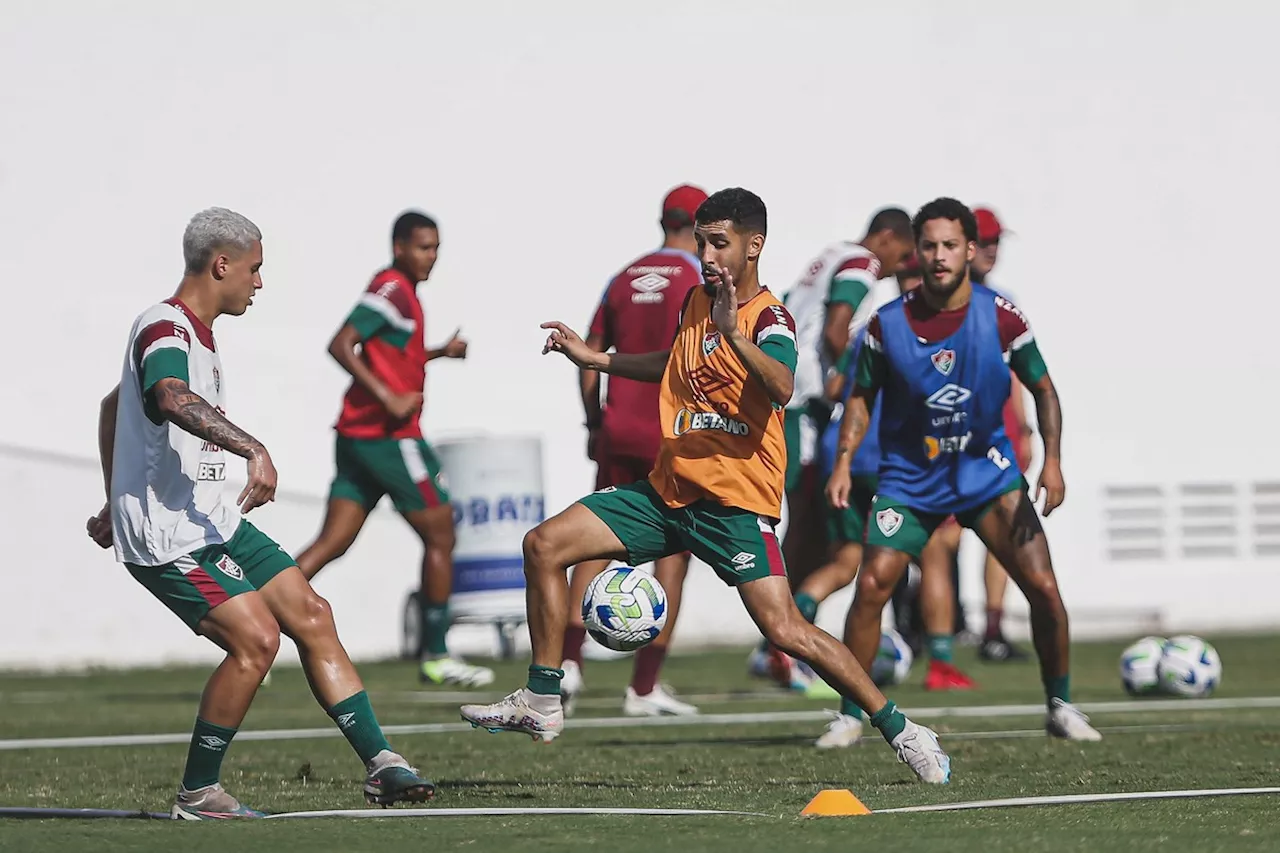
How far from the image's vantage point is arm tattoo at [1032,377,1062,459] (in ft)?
28.6

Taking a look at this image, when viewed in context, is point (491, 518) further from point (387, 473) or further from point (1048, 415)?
point (1048, 415)

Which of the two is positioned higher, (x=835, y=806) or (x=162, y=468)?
(x=162, y=468)

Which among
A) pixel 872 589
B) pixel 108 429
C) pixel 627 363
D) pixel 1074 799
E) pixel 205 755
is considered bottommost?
pixel 1074 799

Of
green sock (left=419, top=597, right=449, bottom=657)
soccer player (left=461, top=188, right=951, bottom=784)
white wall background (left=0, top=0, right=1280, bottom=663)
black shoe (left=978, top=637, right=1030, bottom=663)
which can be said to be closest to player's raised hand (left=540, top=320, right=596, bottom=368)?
soccer player (left=461, top=188, right=951, bottom=784)

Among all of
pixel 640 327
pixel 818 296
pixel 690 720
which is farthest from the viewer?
pixel 818 296

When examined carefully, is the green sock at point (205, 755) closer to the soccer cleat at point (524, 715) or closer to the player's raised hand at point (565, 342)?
the soccer cleat at point (524, 715)

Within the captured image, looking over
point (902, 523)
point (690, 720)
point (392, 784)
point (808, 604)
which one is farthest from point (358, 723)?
point (808, 604)

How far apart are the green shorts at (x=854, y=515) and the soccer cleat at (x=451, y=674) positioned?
2.25 meters

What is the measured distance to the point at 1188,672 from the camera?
11.6 m

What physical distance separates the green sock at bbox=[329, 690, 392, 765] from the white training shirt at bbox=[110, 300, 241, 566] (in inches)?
24.6

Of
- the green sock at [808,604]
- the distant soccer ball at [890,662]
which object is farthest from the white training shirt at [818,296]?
the distant soccer ball at [890,662]

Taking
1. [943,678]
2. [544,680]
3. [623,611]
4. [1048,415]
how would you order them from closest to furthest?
[544,680]
[623,611]
[1048,415]
[943,678]

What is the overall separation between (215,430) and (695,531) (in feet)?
6.10

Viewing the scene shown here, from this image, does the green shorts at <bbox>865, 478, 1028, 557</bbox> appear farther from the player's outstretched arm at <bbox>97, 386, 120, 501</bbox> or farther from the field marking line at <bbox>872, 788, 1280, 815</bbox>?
the player's outstretched arm at <bbox>97, 386, 120, 501</bbox>
